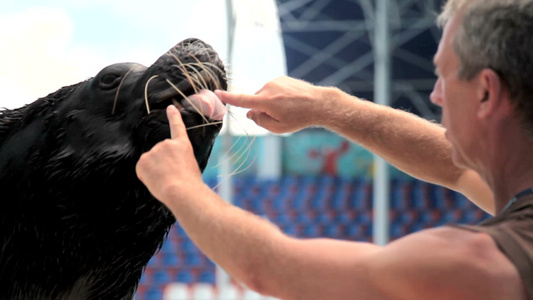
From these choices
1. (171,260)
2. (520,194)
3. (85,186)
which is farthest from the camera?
(171,260)

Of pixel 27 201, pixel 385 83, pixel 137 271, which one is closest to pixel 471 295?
pixel 137 271

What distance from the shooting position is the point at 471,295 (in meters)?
0.91

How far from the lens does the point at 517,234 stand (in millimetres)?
950

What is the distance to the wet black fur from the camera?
112cm

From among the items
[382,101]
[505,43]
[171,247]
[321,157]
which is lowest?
[171,247]

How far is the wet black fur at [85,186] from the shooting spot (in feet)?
3.67

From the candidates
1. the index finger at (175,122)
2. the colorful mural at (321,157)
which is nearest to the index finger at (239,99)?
the index finger at (175,122)

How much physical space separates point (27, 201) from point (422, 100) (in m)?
10.9

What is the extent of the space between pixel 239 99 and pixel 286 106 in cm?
21

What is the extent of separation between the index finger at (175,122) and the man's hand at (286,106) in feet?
1.09

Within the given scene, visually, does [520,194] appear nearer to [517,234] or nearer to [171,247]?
[517,234]

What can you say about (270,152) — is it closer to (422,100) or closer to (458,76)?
(422,100)

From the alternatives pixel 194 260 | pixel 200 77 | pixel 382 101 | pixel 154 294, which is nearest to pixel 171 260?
pixel 194 260

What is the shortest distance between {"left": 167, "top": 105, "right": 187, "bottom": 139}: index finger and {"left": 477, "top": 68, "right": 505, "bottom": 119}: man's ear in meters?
0.43
